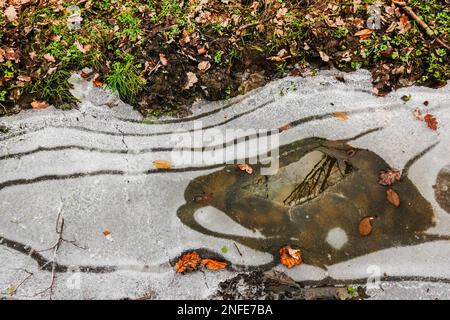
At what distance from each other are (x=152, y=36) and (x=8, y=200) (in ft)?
6.55

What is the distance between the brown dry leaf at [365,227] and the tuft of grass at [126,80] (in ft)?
7.66

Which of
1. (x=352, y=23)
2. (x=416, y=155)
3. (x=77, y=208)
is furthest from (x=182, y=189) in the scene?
(x=352, y=23)

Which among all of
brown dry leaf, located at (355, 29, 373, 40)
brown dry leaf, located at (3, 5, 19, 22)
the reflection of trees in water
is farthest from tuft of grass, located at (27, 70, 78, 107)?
brown dry leaf, located at (355, 29, 373, 40)

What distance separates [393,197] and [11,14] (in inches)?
158

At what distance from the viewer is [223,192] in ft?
10.9

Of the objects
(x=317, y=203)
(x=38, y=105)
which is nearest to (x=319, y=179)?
(x=317, y=203)

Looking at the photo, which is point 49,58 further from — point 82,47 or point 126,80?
point 126,80

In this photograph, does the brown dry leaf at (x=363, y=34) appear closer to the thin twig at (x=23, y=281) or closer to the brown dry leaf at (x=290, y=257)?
the brown dry leaf at (x=290, y=257)

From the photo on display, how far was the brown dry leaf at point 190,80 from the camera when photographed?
360 cm

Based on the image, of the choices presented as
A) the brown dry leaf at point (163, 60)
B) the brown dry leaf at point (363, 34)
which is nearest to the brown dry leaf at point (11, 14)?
the brown dry leaf at point (163, 60)

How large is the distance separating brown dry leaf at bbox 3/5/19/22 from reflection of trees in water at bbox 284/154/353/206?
317 centimetres

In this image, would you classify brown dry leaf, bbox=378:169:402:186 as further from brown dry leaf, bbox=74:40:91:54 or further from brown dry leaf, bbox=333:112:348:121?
brown dry leaf, bbox=74:40:91:54

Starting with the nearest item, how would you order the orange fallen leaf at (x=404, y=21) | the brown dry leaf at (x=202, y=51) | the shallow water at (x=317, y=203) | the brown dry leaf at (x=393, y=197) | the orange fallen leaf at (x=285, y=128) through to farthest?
the shallow water at (x=317, y=203)
the brown dry leaf at (x=393, y=197)
the orange fallen leaf at (x=285, y=128)
the brown dry leaf at (x=202, y=51)
the orange fallen leaf at (x=404, y=21)

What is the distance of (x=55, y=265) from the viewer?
122 inches
